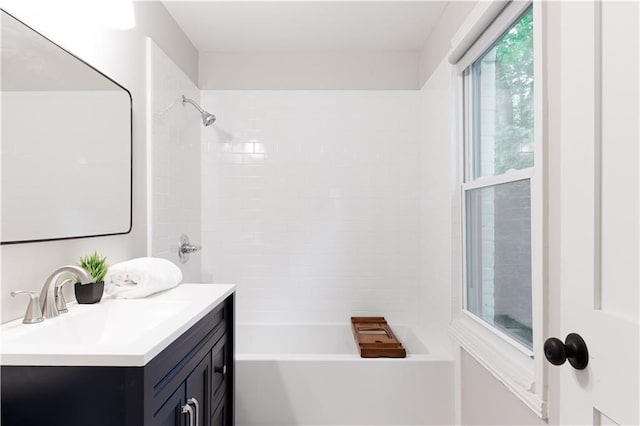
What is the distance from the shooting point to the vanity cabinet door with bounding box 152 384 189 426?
39.0 inches

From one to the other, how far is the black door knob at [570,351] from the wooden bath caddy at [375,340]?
4.62 feet

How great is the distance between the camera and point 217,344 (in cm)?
157

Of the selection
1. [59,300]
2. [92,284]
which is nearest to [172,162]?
[92,284]

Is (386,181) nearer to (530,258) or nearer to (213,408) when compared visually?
(530,258)

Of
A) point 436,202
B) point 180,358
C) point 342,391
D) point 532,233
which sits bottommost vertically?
point 342,391

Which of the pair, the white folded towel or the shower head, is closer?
the white folded towel

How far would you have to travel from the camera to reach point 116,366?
34.2 inches

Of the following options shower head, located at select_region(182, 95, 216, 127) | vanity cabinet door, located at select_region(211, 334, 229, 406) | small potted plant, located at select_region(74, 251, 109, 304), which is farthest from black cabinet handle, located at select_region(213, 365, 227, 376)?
shower head, located at select_region(182, 95, 216, 127)

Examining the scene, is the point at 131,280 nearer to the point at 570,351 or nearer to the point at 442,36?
the point at 570,351

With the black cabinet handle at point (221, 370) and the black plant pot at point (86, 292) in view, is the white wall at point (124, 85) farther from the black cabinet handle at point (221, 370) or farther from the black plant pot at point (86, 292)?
the black cabinet handle at point (221, 370)

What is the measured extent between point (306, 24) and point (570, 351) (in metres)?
2.35

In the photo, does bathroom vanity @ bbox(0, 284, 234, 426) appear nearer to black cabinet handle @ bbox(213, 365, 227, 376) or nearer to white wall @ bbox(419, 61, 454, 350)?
black cabinet handle @ bbox(213, 365, 227, 376)

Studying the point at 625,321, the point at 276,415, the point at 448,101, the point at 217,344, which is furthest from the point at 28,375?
the point at 448,101

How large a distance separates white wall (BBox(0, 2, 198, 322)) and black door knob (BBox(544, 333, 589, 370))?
4.78 feet
